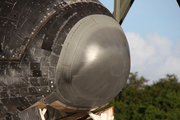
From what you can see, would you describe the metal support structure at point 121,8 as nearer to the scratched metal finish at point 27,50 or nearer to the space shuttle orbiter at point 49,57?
the space shuttle orbiter at point 49,57

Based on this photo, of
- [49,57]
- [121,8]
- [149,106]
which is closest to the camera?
[49,57]

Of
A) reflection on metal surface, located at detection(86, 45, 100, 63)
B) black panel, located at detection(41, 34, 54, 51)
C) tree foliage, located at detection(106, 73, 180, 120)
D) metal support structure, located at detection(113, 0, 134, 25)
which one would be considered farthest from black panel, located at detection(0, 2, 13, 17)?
tree foliage, located at detection(106, 73, 180, 120)

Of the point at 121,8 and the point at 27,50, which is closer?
the point at 27,50

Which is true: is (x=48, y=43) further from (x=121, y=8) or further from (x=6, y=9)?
(x=121, y=8)

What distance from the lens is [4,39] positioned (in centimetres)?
272

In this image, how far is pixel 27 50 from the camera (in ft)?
8.95

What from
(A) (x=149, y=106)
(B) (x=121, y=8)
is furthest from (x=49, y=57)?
(A) (x=149, y=106)

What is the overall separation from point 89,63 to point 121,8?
4269 millimetres

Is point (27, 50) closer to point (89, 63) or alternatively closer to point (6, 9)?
point (6, 9)

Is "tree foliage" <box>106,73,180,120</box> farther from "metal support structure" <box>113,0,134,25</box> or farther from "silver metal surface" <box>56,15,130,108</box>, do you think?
"silver metal surface" <box>56,15,130,108</box>

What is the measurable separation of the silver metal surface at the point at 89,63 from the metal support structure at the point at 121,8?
3630 millimetres

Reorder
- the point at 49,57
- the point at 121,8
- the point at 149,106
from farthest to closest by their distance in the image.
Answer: the point at 149,106, the point at 121,8, the point at 49,57

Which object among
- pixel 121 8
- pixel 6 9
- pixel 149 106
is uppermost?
pixel 121 8

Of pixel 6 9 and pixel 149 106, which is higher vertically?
pixel 6 9
